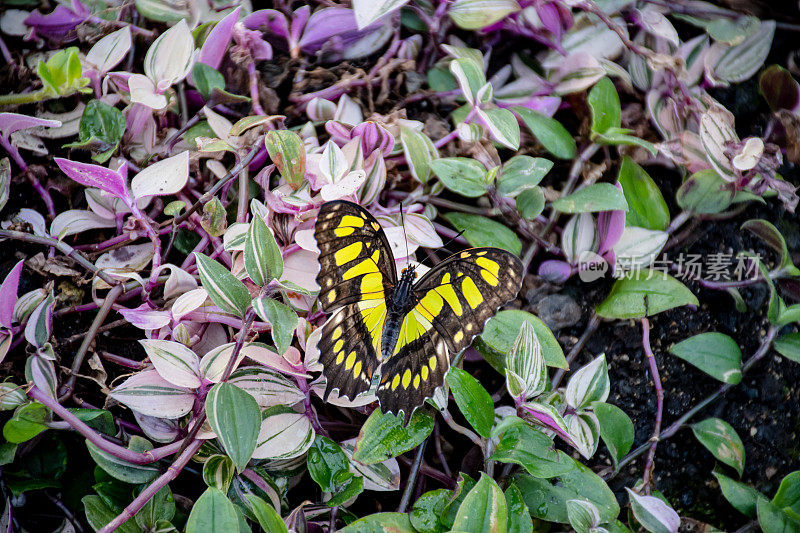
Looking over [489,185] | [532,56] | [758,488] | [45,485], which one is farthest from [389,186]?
[758,488]

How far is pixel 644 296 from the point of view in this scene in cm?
103

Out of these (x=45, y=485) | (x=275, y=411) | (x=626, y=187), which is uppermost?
(x=626, y=187)

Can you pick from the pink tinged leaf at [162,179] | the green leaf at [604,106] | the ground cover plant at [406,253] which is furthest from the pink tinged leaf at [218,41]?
the green leaf at [604,106]

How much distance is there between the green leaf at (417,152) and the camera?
1015 mm

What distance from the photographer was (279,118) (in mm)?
1019

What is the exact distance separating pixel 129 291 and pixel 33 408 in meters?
0.22

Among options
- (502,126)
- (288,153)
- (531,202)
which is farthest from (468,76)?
(288,153)

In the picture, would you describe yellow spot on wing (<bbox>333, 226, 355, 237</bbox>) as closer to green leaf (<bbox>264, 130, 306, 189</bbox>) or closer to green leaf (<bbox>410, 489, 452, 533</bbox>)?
green leaf (<bbox>264, 130, 306, 189</bbox>)

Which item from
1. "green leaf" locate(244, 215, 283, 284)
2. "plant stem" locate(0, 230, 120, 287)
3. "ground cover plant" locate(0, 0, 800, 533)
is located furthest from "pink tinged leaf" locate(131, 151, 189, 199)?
"green leaf" locate(244, 215, 283, 284)

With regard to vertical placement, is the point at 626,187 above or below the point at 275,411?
above

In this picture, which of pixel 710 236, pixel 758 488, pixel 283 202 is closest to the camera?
pixel 283 202

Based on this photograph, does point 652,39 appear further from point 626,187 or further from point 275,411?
point 275,411

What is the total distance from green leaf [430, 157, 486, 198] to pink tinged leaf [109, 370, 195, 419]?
53 cm

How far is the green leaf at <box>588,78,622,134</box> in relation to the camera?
1.12 m
